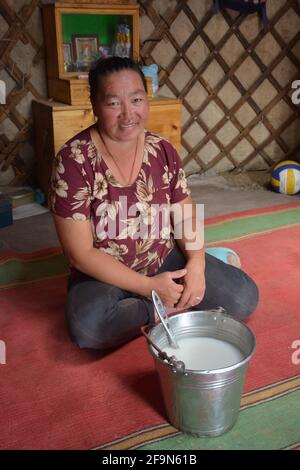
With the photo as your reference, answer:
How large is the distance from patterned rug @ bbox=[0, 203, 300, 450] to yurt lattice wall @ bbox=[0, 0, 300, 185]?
3.95 feet

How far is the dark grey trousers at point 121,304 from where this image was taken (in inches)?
45.7

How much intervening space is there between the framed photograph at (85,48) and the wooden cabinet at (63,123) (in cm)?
32

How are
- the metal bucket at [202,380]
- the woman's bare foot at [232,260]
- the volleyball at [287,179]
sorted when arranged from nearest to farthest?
the metal bucket at [202,380], the woman's bare foot at [232,260], the volleyball at [287,179]

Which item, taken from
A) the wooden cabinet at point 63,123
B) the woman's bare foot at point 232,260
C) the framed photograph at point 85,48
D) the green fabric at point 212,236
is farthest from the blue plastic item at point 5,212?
the woman's bare foot at point 232,260

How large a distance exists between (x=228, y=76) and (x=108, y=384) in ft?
7.58

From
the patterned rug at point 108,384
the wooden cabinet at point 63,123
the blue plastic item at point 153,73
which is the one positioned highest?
the blue plastic item at point 153,73

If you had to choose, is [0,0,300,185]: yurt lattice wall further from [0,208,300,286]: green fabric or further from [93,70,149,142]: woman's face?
[93,70,149,142]: woman's face

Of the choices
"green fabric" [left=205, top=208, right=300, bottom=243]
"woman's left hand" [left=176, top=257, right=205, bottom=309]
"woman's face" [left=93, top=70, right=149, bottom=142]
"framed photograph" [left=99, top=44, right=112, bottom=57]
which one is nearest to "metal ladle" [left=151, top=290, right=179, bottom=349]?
"woman's left hand" [left=176, top=257, right=205, bottom=309]

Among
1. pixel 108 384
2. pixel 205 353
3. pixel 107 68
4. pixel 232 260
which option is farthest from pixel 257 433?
pixel 107 68

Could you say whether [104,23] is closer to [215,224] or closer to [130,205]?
[215,224]

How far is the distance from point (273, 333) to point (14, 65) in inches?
76.0

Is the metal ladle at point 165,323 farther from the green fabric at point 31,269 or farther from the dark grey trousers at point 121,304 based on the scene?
the green fabric at point 31,269

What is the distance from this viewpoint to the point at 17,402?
3.54ft

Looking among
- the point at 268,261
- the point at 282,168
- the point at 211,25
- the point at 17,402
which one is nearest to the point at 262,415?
the point at 17,402
